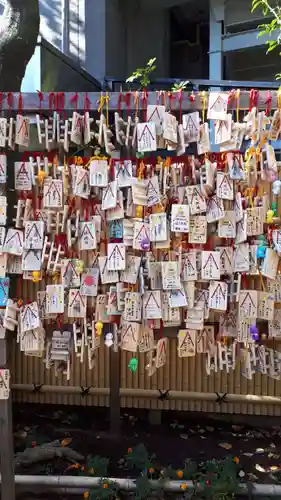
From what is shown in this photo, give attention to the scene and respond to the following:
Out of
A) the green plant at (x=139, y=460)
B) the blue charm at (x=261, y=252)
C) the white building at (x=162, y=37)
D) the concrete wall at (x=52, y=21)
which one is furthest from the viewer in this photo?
the white building at (x=162, y=37)

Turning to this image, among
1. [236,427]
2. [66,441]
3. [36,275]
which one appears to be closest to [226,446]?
[236,427]

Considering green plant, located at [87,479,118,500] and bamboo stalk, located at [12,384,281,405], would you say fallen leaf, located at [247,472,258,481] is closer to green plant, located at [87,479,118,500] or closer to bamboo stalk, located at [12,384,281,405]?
bamboo stalk, located at [12,384,281,405]

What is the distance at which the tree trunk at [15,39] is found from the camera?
3133 millimetres

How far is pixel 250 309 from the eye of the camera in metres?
2.67

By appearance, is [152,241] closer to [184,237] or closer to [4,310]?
[184,237]

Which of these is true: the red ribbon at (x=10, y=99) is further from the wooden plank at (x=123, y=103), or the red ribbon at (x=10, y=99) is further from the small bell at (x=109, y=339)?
the small bell at (x=109, y=339)

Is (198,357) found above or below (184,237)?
below

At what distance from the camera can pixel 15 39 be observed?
10.3ft

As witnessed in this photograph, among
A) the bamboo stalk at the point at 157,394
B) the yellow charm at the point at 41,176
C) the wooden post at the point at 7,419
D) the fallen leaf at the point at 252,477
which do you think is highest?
the yellow charm at the point at 41,176

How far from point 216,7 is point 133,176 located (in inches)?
320

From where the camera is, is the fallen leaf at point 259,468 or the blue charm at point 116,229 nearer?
the blue charm at point 116,229

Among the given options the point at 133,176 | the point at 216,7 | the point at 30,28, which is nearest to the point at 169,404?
the point at 133,176

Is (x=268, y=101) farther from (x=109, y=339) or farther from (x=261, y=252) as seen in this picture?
(x=109, y=339)

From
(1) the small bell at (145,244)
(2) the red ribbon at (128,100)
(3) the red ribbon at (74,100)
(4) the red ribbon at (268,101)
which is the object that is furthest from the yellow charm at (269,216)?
(3) the red ribbon at (74,100)
